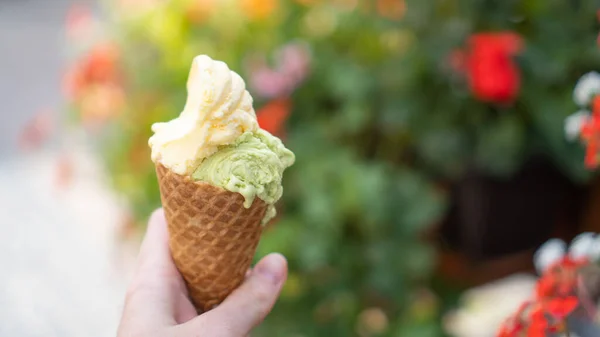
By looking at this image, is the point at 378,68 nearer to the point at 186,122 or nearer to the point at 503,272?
the point at 503,272

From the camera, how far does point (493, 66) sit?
153 centimetres

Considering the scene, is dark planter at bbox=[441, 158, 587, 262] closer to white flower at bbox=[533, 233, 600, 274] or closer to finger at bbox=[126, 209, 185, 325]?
white flower at bbox=[533, 233, 600, 274]

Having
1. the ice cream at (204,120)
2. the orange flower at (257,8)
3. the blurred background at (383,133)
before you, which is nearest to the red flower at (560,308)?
the ice cream at (204,120)

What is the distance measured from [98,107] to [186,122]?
1.35 metres

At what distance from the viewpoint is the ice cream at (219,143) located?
2.24 feet

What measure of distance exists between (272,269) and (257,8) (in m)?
1.24

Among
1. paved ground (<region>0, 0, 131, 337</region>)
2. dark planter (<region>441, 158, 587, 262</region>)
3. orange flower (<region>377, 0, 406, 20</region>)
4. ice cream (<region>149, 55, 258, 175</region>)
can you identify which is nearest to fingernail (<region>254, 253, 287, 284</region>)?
ice cream (<region>149, 55, 258, 175</region>)

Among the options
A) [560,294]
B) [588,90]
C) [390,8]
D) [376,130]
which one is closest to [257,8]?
[390,8]

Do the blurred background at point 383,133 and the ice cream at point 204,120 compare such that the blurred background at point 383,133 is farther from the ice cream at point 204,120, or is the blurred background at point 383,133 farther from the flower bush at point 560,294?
the ice cream at point 204,120

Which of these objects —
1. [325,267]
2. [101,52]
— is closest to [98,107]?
[101,52]

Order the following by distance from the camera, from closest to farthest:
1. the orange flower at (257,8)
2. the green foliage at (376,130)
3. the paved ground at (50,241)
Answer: the green foliage at (376,130) → the orange flower at (257,8) → the paved ground at (50,241)

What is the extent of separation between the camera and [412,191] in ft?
5.45

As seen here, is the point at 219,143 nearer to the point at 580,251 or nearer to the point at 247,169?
the point at 247,169

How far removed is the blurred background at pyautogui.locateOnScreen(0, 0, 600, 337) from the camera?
163 cm
